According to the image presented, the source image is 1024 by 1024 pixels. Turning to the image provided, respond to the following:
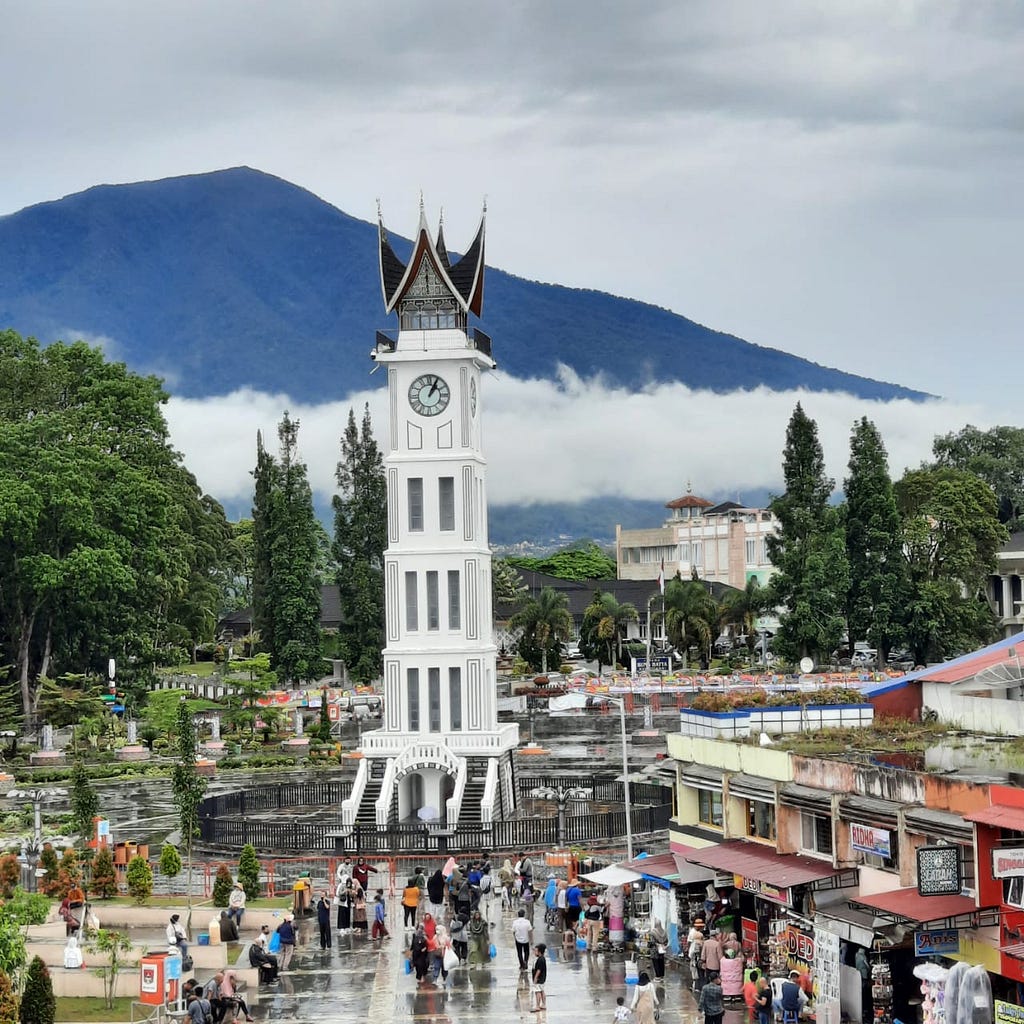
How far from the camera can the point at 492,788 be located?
53031 mm

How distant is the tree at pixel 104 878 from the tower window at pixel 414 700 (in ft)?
52.8

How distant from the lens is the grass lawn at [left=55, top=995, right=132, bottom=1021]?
1204 inches

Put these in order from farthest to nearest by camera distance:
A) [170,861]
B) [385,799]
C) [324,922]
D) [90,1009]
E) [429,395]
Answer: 1. [429,395]
2. [385,799]
3. [170,861]
4. [324,922]
5. [90,1009]

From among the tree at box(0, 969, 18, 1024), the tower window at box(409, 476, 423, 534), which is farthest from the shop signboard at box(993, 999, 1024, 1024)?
the tower window at box(409, 476, 423, 534)

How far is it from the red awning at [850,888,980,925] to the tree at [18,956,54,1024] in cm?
1270

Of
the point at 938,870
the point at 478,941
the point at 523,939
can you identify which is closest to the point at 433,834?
the point at 478,941

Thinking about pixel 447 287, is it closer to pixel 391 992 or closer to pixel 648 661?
pixel 391 992

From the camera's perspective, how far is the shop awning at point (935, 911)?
1029 inches

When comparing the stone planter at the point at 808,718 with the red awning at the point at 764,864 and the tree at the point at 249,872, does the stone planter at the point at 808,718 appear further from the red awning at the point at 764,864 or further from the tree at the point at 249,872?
the tree at the point at 249,872

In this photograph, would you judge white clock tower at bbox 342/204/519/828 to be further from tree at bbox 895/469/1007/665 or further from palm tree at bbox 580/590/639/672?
palm tree at bbox 580/590/639/672

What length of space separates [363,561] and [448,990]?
68.5 m

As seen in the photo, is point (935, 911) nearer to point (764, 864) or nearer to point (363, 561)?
point (764, 864)

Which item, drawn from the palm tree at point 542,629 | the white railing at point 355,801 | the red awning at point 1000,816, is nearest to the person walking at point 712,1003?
the red awning at point 1000,816

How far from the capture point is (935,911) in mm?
26453
